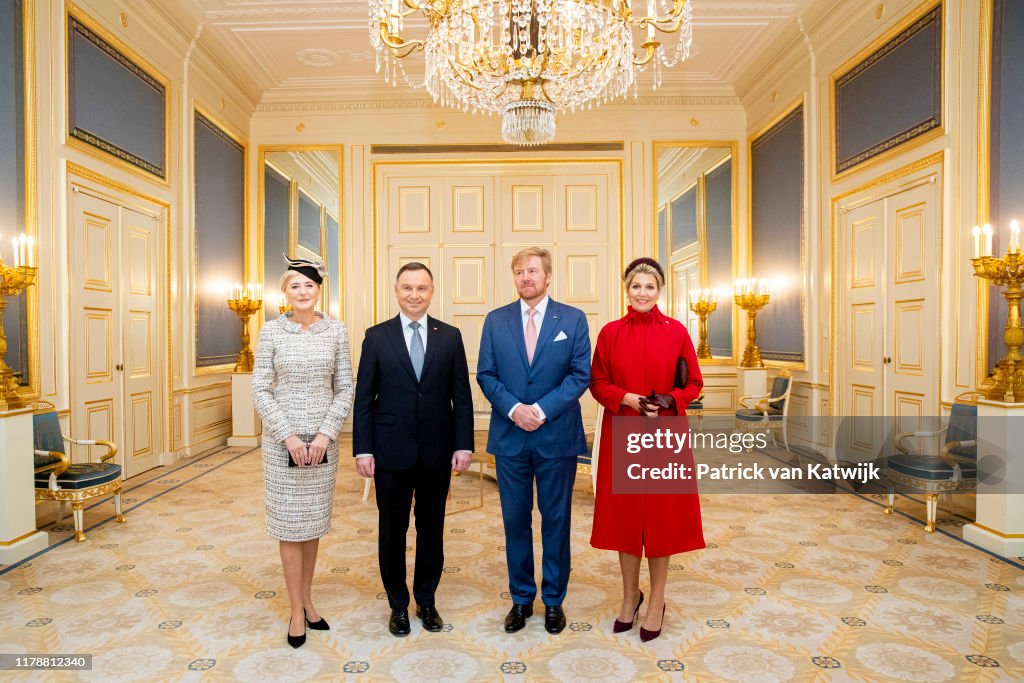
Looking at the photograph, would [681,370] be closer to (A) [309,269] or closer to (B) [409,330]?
(B) [409,330]

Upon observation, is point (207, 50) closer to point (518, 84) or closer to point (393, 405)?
point (518, 84)

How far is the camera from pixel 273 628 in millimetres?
2766

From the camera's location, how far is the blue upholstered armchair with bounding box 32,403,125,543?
3.96m

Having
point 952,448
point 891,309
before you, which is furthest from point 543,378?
point 891,309

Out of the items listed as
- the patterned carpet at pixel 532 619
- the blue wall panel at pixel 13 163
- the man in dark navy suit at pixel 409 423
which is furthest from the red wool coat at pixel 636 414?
the blue wall panel at pixel 13 163

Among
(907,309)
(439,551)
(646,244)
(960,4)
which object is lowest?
(439,551)

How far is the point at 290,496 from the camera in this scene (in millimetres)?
2578

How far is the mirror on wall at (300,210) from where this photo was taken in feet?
26.8

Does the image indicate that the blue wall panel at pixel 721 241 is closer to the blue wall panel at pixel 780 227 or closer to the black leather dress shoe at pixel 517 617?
the blue wall panel at pixel 780 227

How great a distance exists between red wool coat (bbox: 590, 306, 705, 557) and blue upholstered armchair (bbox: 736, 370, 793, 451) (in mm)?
4375

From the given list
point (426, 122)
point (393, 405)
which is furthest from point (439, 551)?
point (426, 122)

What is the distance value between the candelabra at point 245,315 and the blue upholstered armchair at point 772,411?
5452 mm

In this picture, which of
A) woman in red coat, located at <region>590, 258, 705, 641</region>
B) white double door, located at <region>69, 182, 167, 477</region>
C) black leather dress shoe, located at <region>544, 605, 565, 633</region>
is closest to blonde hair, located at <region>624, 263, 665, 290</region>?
woman in red coat, located at <region>590, 258, 705, 641</region>

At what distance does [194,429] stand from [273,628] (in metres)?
4.53
